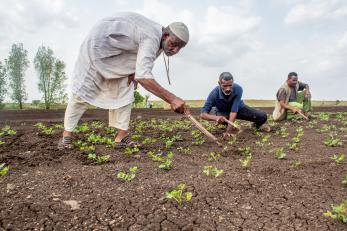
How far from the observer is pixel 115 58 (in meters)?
4.38

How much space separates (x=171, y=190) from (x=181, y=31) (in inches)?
72.4

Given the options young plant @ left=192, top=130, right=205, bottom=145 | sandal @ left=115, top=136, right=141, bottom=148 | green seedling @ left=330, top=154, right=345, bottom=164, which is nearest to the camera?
green seedling @ left=330, top=154, right=345, bottom=164

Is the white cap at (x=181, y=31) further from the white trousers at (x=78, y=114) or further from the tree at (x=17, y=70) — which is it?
the tree at (x=17, y=70)

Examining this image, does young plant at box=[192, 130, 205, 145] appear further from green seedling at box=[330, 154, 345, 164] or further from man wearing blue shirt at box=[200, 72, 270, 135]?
green seedling at box=[330, 154, 345, 164]

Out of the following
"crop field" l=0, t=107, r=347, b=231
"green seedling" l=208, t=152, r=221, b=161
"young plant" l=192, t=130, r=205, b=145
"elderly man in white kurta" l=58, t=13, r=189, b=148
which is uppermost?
"elderly man in white kurta" l=58, t=13, r=189, b=148

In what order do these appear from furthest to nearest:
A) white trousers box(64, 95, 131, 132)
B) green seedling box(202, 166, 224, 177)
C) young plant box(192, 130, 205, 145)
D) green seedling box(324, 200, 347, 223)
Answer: young plant box(192, 130, 205, 145) < white trousers box(64, 95, 131, 132) < green seedling box(202, 166, 224, 177) < green seedling box(324, 200, 347, 223)

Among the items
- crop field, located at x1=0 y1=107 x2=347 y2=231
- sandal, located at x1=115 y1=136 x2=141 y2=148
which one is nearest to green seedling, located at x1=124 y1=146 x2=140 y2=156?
crop field, located at x1=0 y1=107 x2=347 y2=231

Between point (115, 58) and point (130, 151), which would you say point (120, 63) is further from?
point (130, 151)

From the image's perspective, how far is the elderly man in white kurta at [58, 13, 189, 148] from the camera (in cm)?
389

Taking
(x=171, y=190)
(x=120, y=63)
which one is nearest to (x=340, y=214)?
(x=171, y=190)

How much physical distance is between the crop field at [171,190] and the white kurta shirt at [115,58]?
2.39 feet

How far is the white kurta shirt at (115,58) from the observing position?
3.90 m

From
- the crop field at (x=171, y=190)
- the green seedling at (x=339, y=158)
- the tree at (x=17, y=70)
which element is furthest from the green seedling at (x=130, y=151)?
the tree at (x=17, y=70)

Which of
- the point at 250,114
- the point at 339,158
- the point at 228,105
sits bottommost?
the point at 339,158
